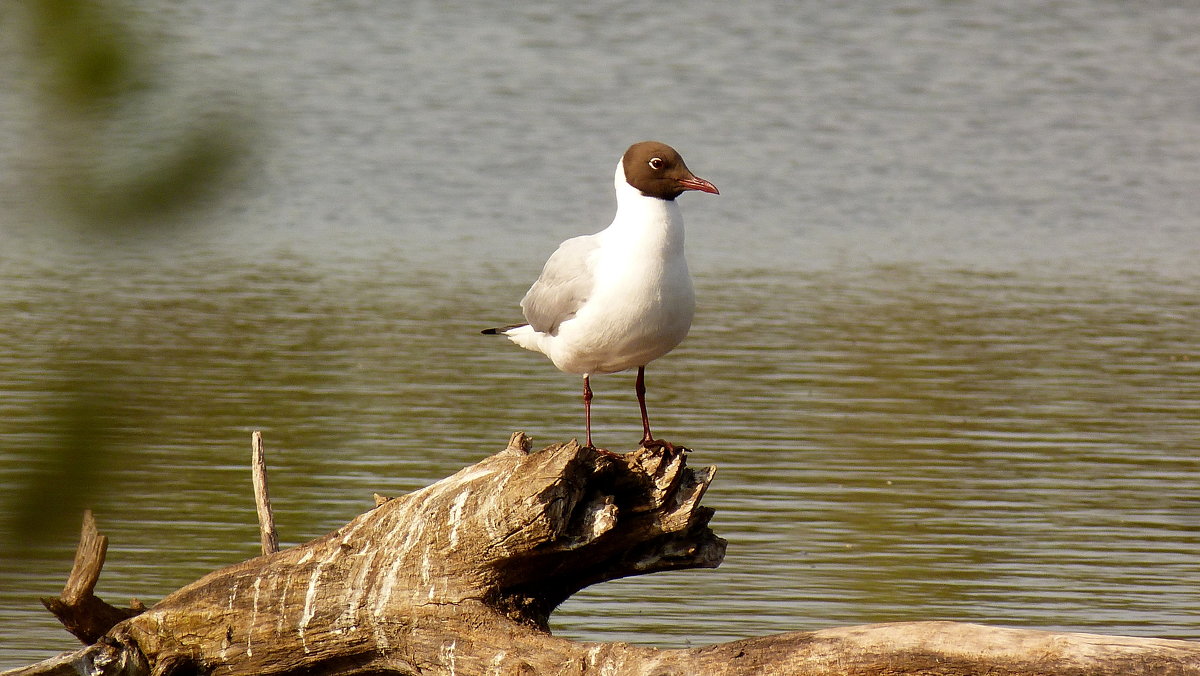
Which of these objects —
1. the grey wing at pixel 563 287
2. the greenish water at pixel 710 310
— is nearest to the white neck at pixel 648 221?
the grey wing at pixel 563 287

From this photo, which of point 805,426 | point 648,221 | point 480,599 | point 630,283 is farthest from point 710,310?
point 480,599

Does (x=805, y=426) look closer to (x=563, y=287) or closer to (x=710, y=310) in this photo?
(x=710, y=310)

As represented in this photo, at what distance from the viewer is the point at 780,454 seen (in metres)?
11.4

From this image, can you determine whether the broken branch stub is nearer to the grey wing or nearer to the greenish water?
the greenish water

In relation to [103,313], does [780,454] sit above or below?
below

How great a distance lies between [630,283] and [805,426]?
677 centimetres

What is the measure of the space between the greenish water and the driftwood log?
45 centimetres

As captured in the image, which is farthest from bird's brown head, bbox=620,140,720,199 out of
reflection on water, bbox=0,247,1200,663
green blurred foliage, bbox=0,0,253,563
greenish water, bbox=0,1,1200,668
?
green blurred foliage, bbox=0,0,253,563

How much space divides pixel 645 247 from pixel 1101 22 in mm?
29923

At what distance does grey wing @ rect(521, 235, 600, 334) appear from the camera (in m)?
5.75

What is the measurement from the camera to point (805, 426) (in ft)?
39.7

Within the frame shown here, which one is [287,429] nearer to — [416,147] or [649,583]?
[649,583]

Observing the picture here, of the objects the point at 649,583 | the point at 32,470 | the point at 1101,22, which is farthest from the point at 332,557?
the point at 1101,22

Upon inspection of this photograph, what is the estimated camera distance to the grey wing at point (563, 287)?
18.9ft
